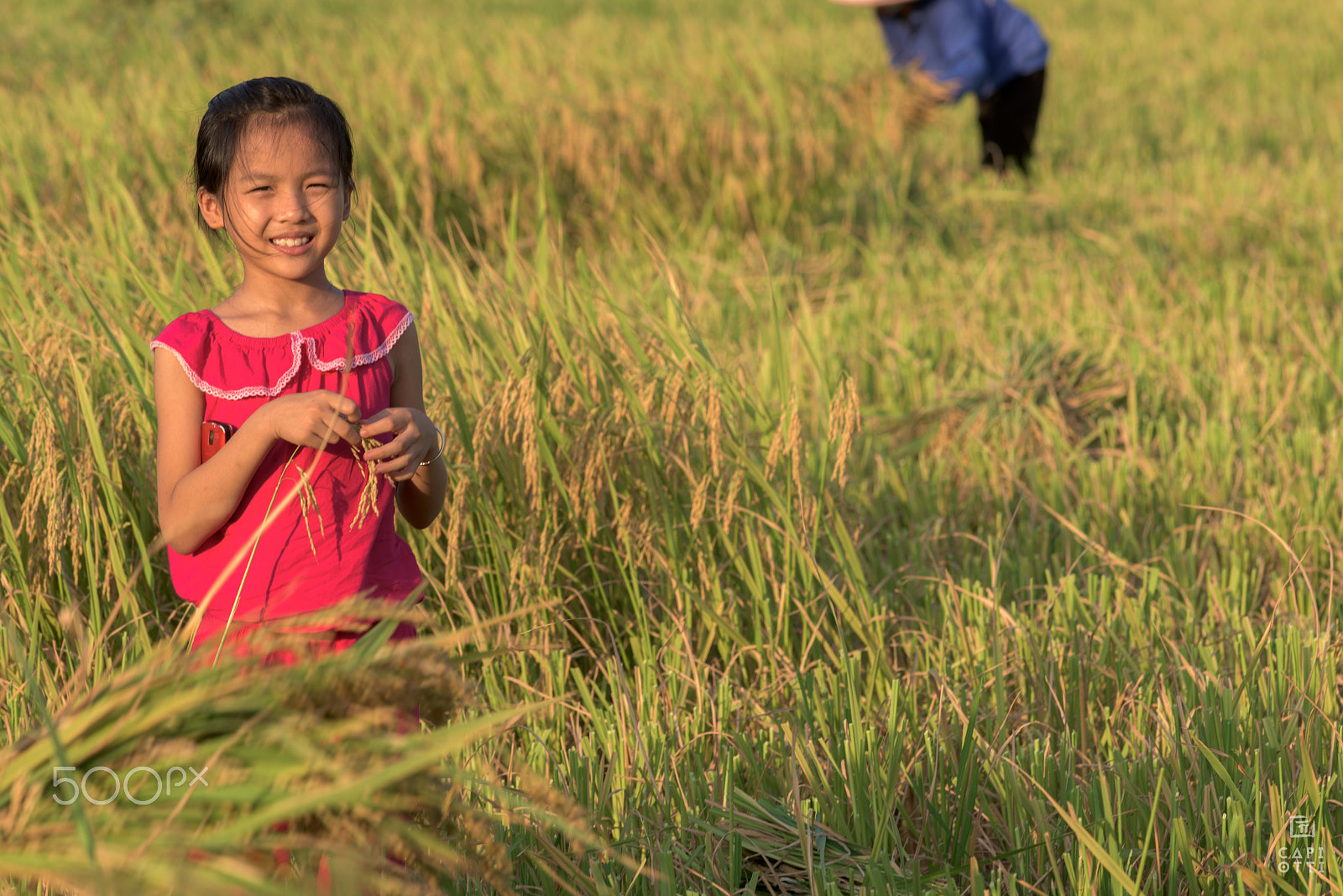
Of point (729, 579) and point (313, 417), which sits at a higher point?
point (313, 417)

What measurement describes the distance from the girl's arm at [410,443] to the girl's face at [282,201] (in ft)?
0.51

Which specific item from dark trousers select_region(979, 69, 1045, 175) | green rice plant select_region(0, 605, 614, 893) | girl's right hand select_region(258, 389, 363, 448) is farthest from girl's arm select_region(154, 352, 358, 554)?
dark trousers select_region(979, 69, 1045, 175)

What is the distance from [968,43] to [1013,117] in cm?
62

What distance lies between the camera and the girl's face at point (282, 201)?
1.17 meters

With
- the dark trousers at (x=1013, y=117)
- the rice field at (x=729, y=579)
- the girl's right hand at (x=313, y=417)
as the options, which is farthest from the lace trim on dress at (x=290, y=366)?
the dark trousers at (x=1013, y=117)

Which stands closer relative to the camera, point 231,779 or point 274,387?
point 231,779

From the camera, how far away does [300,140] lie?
Answer: 46.4 inches

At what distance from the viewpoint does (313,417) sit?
1.06 meters

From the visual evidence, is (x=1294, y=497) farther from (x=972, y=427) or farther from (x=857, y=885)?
(x=857, y=885)

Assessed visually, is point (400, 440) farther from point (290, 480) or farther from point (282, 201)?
point (282, 201)

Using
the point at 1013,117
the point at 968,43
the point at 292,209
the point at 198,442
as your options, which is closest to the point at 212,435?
the point at 198,442

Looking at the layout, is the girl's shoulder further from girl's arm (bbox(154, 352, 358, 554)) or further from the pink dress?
girl's arm (bbox(154, 352, 358, 554))

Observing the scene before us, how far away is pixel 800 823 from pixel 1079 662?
636 mm

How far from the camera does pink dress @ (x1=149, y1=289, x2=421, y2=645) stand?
1.19 m
